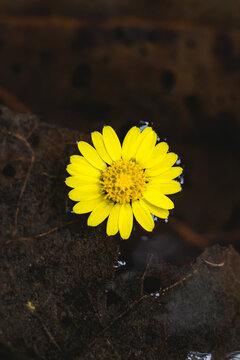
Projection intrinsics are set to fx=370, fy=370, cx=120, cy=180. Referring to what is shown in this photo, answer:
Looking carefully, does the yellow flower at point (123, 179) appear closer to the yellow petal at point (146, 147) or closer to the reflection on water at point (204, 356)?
the yellow petal at point (146, 147)

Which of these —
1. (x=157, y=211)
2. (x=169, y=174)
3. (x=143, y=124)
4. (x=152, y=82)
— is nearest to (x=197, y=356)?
(x=157, y=211)

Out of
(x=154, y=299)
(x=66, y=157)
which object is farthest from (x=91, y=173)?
(x=154, y=299)

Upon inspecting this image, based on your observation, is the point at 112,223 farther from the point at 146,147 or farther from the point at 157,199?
the point at 146,147

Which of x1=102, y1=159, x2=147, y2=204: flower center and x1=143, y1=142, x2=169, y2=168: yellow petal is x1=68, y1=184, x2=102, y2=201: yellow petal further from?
x1=143, y1=142, x2=169, y2=168: yellow petal

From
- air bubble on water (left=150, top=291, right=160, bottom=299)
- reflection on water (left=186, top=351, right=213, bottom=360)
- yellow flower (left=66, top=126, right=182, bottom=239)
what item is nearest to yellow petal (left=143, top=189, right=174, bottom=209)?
yellow flower (left=66, top=126, right=182, bottom=239)

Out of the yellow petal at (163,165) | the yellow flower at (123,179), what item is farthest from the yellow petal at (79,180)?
the yellow petal at (163,165)

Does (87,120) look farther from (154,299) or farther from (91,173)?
(154,299)
